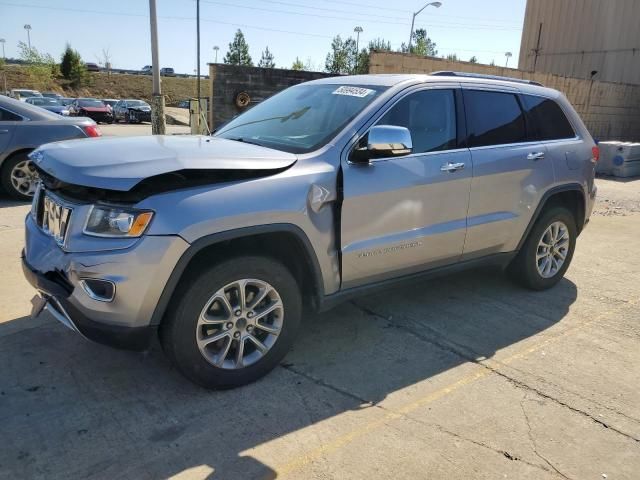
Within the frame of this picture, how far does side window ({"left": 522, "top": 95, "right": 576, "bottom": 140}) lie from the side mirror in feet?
5.84

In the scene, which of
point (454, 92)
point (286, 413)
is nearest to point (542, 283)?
point (454, 92)

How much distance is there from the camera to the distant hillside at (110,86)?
60.0 metres

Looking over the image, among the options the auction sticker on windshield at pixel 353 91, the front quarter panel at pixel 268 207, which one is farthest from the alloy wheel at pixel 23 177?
the front quarter panel at pixel 268 207

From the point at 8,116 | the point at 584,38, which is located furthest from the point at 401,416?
the point at 584,38

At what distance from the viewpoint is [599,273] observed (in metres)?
5.80

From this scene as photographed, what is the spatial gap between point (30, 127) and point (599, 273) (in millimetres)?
7495

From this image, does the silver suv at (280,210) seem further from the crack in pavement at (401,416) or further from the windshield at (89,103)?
the windshield at (89,103)

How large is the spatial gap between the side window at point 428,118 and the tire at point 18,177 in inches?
232

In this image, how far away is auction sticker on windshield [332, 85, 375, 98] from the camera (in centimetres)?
384

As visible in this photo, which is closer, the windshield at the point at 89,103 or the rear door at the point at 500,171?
the rear door at the point at 500,171

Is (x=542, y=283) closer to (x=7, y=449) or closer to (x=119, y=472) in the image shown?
(x=119, y=472)

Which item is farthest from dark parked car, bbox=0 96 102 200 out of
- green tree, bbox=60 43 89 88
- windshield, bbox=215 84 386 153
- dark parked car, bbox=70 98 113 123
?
green tree, bbox=60 43 89 88

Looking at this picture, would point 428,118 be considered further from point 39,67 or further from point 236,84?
point 39,67

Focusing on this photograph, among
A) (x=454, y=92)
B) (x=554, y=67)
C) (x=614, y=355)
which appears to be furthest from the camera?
(x=554, y=67)
